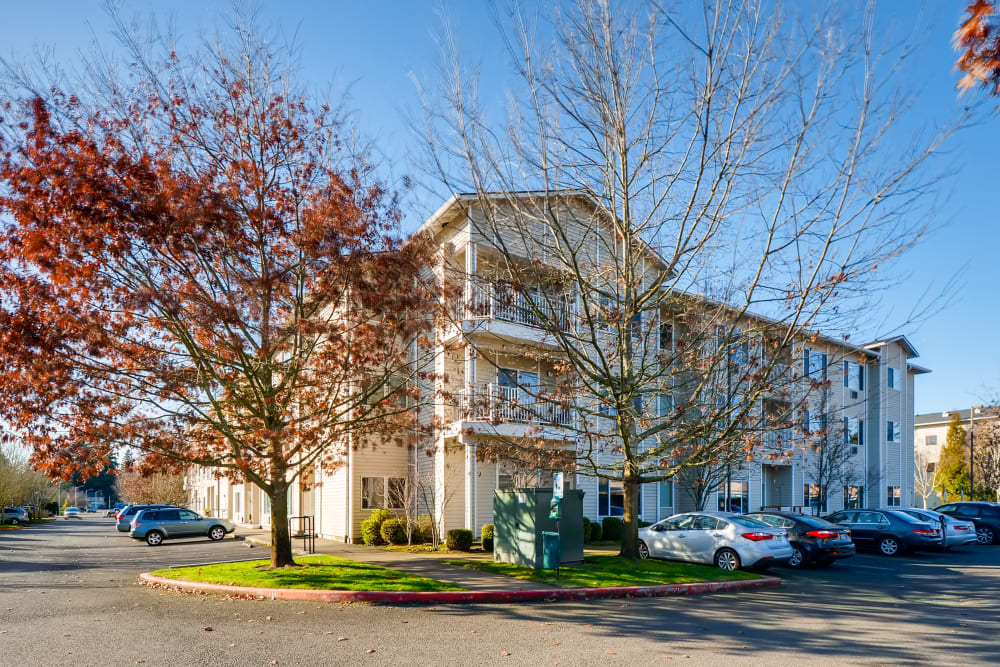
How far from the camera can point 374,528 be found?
79.2 ft

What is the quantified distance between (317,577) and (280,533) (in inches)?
95.1

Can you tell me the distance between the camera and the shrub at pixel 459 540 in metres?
21.4

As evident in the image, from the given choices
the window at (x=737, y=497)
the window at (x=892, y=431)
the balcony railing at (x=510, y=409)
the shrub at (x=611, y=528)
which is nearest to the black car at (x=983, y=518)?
the window at (x=737, y=497)

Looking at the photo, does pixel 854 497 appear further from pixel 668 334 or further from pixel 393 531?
pixel 393 531

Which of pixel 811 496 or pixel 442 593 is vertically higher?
pixel 442 593

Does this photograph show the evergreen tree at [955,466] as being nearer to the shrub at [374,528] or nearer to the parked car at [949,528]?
the parked car at [949,528]

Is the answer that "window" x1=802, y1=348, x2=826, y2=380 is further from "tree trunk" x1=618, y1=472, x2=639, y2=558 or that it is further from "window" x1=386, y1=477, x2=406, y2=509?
"window" x1=386, y1=477, x2=406, y2=509

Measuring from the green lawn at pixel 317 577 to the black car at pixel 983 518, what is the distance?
77.1ft

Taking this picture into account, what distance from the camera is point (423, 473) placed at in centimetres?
2605

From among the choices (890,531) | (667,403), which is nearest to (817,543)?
(890,531)

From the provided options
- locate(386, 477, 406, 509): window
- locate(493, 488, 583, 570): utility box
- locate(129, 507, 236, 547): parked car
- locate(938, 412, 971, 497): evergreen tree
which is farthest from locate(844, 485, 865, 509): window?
locate(129, 507, 236, 547): parked car

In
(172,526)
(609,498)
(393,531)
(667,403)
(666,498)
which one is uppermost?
(667,403)

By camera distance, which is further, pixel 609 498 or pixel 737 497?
pixel 737 497

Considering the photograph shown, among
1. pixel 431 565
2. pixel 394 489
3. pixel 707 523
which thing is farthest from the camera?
pixel 394 489
